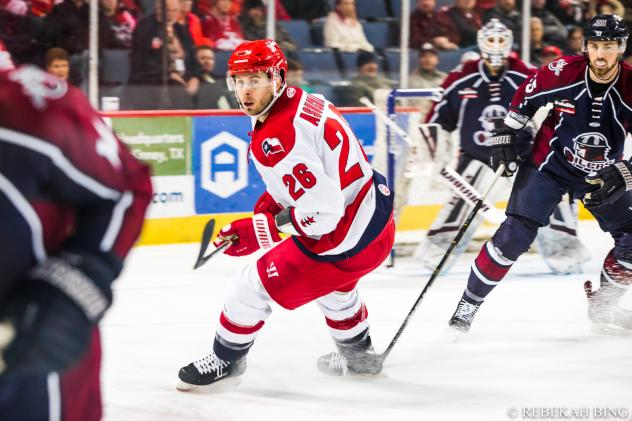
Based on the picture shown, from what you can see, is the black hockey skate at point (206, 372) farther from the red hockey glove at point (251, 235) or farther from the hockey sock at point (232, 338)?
the red hockey glove at point (251, 235)

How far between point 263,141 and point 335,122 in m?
0.21

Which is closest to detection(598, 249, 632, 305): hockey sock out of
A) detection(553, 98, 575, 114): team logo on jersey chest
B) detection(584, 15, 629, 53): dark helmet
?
detection(553, 98, 575, 114): team logo on jersey chest

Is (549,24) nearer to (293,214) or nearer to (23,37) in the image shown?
(23,37)

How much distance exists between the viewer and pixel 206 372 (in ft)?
10.2

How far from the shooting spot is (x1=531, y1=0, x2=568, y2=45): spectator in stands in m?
7.12

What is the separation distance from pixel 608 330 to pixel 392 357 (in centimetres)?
92

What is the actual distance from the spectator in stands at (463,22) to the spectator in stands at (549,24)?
46cm

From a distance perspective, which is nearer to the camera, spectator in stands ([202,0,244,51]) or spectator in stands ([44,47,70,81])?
spectator in stands ([44,47,70,81])

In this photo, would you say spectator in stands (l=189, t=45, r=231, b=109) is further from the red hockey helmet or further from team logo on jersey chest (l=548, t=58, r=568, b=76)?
the red hockey helmet

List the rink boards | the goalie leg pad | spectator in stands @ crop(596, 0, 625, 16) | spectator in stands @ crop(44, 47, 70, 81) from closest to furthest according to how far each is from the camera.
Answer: the goalie leg pad < spectator in stands @ crop(44, 47, 70, 81) < the rink boards < spectator in stands @ crop(596, 0, 625, 16)

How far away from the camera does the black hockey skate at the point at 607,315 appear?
4008 mm

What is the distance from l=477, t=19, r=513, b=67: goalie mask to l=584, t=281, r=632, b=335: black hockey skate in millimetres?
1506

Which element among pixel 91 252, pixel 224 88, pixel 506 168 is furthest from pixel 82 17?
pixel 91 252

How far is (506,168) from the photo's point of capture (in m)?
3.93
